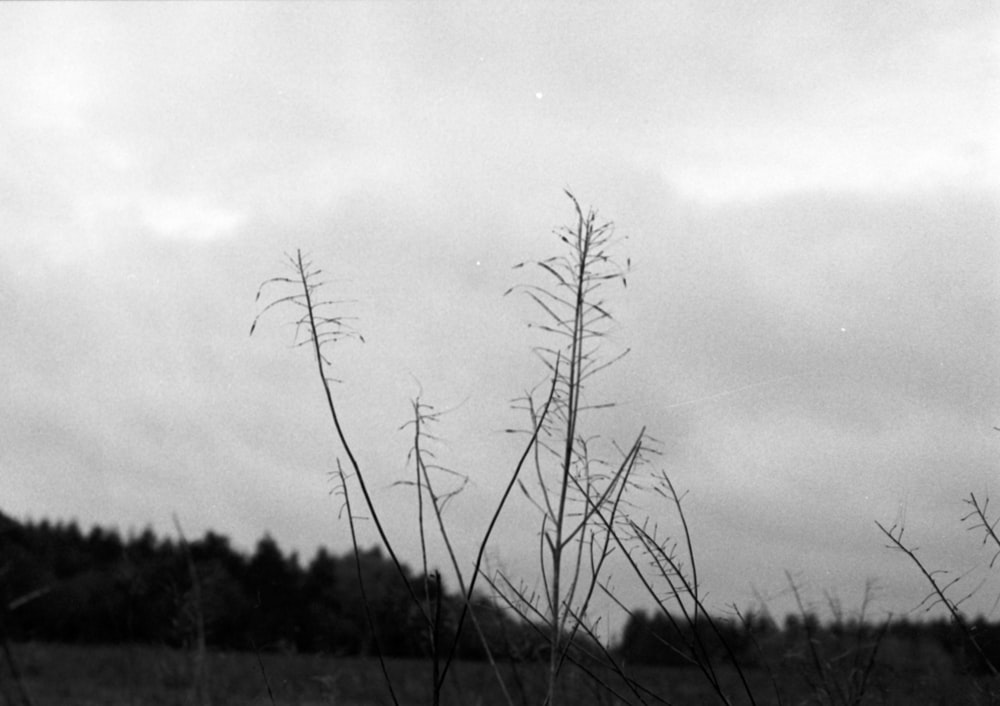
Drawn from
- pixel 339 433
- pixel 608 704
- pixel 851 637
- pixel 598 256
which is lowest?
pixel 608 704

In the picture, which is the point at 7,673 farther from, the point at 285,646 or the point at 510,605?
the point at 285,646

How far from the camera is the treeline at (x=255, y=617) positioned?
7.66 ft

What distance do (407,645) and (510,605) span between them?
6.51 ft

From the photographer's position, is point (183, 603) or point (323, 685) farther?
point (323, 685)

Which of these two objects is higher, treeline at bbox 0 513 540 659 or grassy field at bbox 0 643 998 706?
treeline at bbox 0 513 540 659

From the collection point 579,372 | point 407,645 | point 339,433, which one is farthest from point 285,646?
point 579,372


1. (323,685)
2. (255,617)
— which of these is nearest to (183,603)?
(255,617)

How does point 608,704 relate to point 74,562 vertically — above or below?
below

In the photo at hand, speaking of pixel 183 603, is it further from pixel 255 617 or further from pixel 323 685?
pixel 323 685

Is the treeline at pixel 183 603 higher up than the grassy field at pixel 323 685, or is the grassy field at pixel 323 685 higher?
the treeline at pixel 183 603

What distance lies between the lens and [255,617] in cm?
268

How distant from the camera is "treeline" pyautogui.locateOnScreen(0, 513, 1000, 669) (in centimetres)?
233

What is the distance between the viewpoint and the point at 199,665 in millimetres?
1688

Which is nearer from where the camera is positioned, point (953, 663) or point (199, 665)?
point (199, 665)
